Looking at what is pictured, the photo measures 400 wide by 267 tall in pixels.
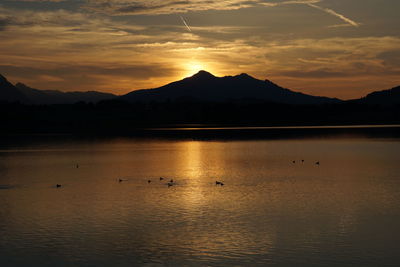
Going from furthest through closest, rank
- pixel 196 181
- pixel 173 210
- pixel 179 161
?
1. pixel 179 161
2. pixel 196 181
3. pixel 173 210

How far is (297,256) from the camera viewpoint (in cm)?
2280

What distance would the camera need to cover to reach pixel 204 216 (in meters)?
31.7

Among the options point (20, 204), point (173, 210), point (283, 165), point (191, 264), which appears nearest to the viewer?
point (191, 264)

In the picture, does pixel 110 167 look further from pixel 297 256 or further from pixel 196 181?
pixel 297 256

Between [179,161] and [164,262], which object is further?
[179,161]

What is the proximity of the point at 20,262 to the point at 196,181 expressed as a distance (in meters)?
28.2

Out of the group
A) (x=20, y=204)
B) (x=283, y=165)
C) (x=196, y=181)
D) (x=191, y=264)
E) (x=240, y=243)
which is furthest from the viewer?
(x=283, y=165)

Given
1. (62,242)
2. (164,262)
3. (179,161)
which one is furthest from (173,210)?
(179,161)

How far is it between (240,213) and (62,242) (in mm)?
11587

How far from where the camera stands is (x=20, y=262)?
22.6 metres

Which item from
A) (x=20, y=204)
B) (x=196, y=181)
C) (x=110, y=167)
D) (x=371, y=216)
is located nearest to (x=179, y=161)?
(x=110, y=167)

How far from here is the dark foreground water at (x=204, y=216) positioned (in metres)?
23.2

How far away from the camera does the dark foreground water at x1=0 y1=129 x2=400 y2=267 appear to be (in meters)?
23.2

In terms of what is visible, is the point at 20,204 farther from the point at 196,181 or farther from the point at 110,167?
the point at 110,167
